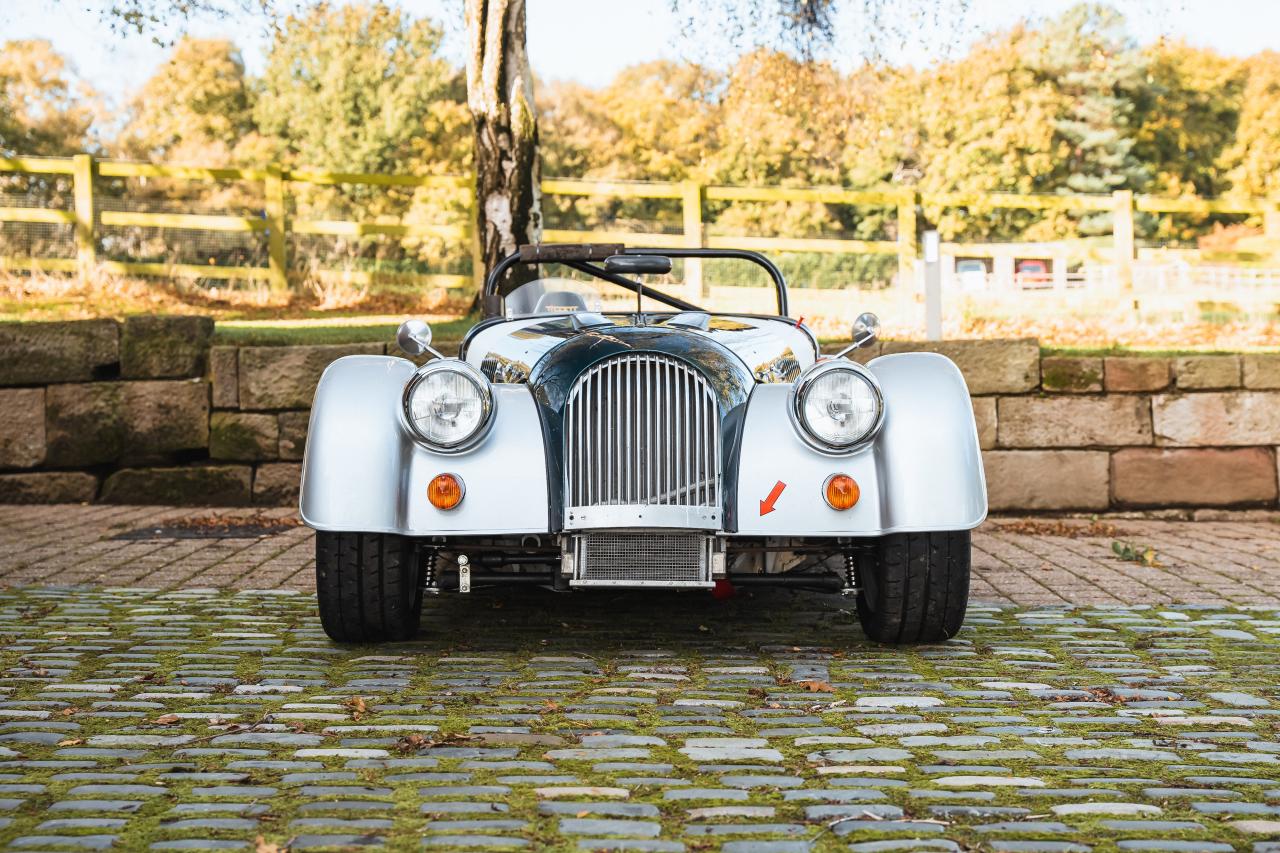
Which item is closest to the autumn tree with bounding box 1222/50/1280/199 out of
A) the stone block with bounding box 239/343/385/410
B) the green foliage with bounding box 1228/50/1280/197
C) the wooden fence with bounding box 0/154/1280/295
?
the green foliage with bounding box 1228/50/1280/197

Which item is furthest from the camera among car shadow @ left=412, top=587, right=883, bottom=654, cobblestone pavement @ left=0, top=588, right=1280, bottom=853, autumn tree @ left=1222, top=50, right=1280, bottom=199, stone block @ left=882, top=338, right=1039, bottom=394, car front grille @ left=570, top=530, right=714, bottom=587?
autumn tree @ left=1222, top=50, right=1280, bottom=199

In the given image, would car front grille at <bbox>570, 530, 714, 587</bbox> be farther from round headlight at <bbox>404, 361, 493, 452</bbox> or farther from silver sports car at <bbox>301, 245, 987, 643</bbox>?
round headlight at <bbox>404, 361, 493, 452</bbox>

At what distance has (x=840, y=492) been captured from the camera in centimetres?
443

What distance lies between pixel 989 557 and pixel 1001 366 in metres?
2.04

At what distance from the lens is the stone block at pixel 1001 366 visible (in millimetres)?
8805

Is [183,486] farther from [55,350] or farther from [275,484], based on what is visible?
[55,350]

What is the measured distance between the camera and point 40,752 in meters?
3.30

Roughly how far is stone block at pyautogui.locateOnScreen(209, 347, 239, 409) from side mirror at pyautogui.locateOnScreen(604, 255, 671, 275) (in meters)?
3.87

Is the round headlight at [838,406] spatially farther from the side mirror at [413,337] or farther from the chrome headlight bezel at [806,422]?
the side mirror at [413,337]

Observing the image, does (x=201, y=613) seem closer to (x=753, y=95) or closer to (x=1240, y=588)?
(x=1240, y=588)

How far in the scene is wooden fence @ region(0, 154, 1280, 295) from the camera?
1226 cm

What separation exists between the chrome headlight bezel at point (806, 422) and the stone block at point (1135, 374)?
15.6ft

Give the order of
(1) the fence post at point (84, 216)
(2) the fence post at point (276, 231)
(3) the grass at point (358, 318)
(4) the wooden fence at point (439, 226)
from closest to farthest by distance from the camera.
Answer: (3) the grass at point (358, 318)
(4) the wooden fence at point (439, 226)
(1) the fence post at point (84, 216)
(2) the fence post at point (276, 231)

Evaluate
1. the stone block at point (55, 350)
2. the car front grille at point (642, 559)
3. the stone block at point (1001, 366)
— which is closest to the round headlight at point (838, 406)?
the car front grille at point (642, 559)
